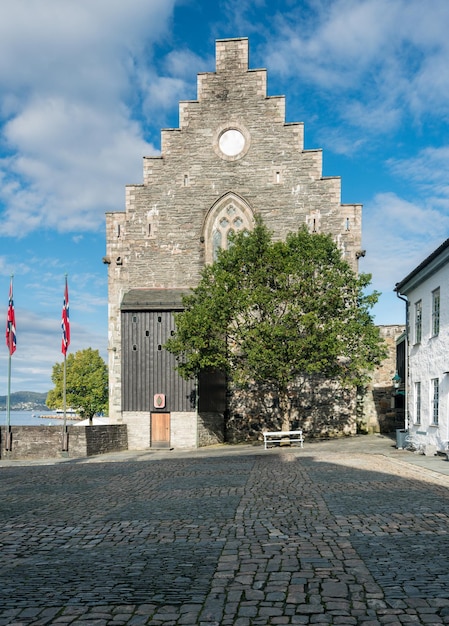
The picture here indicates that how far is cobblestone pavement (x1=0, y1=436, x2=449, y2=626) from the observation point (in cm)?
547

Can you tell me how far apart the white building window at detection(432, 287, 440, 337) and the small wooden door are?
1372cm

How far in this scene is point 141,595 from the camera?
594cm

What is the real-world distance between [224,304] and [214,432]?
8.90 metres

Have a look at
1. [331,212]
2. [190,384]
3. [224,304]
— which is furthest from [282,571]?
[331,212]

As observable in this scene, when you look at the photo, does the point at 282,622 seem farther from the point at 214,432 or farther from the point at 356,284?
the point at 214,432

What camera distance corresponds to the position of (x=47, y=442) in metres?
26.9

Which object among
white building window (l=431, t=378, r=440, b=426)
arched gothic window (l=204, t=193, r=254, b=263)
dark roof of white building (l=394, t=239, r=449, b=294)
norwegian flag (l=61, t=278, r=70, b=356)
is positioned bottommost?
white building window (l=431, t=378, r=440, b=426)

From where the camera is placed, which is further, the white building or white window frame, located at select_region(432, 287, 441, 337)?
white window frame, located at select_region(432, 287, 441, 337)

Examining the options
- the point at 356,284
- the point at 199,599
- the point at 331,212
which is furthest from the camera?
the point at 331,212

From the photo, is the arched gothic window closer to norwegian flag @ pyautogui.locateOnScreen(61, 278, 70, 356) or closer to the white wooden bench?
norwegian flag @ pyautogui.locateOnScreen(61, 278, 70, 356)

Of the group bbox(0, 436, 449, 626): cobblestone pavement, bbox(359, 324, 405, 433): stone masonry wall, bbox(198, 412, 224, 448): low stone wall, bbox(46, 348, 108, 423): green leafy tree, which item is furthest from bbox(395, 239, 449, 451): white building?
bbox(46, 348, 108, 423): green leafy tree

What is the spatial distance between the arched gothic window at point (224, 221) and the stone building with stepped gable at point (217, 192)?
5cm

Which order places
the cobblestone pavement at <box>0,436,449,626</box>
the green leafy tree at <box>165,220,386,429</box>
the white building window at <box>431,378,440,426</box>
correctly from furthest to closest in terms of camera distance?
the green leafy tree at <box>165,220,386,429</box>
the white building window at <box>431,378,440,426</box>
the cobblestone pavement at <box>0,436,449,626</box>

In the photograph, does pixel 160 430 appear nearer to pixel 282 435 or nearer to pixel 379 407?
pixel 282 435
